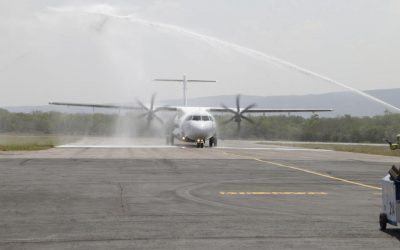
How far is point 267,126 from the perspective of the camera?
130 metres

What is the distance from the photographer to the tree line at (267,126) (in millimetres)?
108000

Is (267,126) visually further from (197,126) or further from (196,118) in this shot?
(197,126)

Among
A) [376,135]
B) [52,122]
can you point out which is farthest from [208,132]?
[52,122]

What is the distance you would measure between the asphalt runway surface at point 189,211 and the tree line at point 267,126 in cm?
8471

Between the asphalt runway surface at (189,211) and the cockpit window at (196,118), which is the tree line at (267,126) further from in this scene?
the asphalt runway surface at (189,211)

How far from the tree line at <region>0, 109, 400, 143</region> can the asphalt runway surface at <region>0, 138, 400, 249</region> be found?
84.7 meters

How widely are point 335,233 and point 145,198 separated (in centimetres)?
622

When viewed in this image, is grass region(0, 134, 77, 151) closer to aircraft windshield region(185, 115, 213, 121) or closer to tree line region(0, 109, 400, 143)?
aircraft windshield region(185, 115, 213, 121)

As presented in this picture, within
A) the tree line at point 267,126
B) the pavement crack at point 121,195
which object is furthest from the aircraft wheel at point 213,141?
the tree line at point 267,126

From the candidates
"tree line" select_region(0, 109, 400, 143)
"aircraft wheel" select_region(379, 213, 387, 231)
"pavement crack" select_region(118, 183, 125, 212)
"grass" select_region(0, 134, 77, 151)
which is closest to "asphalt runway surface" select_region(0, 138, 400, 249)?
"pavement crack" select_region(118, 183, 125, 212)

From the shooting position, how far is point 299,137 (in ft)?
385

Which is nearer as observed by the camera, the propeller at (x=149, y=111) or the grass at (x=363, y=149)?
the grass at (x=363, y=149)

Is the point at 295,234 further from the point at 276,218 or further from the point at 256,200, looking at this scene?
the point at 256,200

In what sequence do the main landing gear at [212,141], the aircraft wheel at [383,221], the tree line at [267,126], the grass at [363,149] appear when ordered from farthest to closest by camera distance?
the tree line at [267,126] → the main landing gear at [212,141] → the grass at [363,149] → the aircraft wheel at [383,221]
